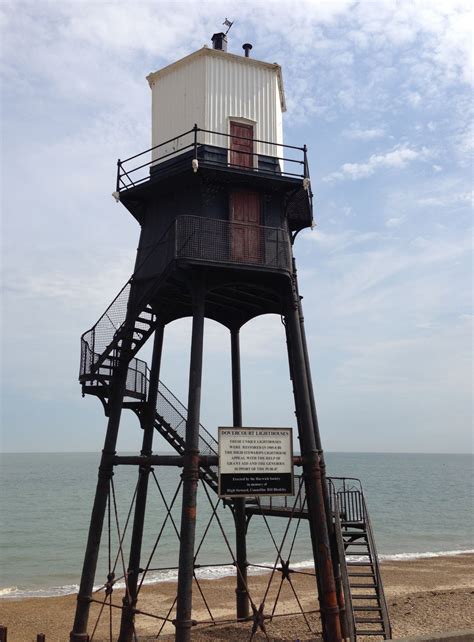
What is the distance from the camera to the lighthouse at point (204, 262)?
15484mm

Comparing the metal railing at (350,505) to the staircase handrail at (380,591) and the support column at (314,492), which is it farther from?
the support column at (314,492)

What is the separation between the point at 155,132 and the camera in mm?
18062

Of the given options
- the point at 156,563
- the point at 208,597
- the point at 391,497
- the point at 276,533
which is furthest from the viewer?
the point at 391,497

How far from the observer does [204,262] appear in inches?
608

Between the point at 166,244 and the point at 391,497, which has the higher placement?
the point at 166,244

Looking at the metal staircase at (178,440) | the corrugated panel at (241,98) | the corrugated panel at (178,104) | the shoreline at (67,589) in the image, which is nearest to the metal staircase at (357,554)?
the metal staircase at (178,440)

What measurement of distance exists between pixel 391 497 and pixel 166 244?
8820cm

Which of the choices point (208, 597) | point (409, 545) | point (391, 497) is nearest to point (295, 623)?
point (208, 597)

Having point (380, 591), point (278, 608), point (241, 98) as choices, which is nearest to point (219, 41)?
point (241, 98)

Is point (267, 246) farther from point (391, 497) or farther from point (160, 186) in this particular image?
point (391, 497)

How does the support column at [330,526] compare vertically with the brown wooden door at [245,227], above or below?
below

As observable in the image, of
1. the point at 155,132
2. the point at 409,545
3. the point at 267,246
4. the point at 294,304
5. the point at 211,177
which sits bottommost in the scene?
the point at 409,545

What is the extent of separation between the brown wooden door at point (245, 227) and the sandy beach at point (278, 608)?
1093 centimetres

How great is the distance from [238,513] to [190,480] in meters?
6.30
